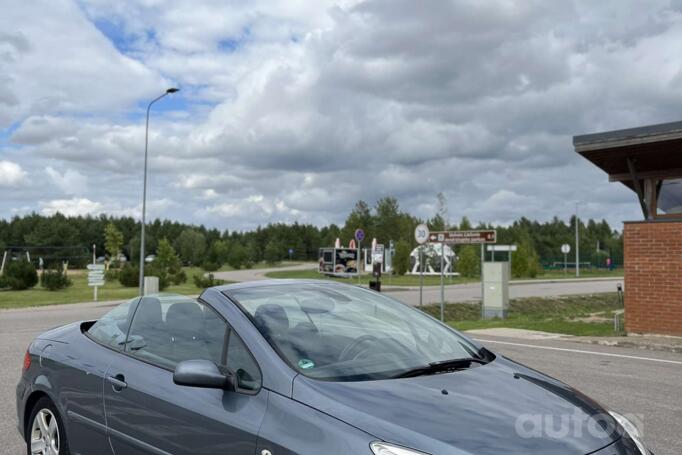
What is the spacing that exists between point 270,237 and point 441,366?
428ft

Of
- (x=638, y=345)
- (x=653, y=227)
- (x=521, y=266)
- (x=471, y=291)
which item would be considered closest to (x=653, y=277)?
(x=653, y=227)

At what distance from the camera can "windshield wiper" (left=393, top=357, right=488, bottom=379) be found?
3023mm

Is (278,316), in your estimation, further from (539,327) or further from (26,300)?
(26,300)

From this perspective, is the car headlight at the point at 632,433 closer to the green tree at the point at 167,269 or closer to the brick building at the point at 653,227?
the brick building at the point at 653,227

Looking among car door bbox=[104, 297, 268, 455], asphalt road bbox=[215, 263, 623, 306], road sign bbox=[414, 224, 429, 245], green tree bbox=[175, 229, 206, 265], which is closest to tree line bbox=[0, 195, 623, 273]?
green tree bbox=[175, 229, 206, 265]

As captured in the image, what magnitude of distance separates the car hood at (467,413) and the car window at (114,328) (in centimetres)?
178

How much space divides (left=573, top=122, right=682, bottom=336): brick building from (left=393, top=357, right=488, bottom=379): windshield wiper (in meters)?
10.8

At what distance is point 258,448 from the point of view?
2.66m

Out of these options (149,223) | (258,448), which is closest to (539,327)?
(258,448)

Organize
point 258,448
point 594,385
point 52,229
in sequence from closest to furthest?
point 258,448, point 594,385, point 52,229

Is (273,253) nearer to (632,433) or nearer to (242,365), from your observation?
(242,365)

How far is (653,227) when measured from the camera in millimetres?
12891

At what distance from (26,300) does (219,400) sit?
2956cm

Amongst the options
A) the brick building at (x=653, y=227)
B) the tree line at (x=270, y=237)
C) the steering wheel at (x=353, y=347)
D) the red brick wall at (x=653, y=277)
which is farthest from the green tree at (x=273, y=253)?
the steering wheel at (x=353, y=347)
